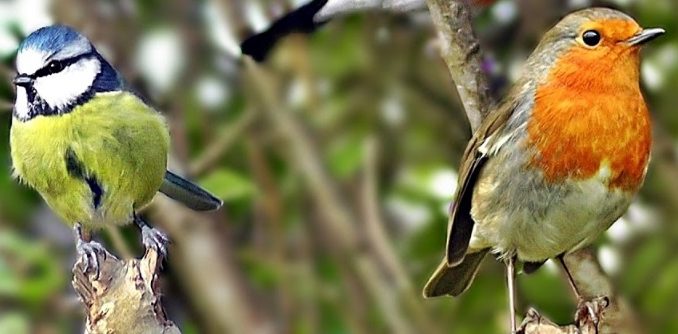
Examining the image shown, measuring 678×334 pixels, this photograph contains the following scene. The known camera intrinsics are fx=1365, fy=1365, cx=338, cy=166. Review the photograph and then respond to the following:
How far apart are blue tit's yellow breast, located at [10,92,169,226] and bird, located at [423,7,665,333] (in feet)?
1.30

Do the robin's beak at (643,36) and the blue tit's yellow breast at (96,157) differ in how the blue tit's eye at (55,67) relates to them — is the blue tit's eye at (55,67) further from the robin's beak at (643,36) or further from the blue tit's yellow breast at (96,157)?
the robin's beak at (643,36)

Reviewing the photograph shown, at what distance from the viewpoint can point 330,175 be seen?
2988 millimetres

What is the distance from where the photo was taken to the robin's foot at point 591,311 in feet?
4.39

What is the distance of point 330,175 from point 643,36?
66.1 inches

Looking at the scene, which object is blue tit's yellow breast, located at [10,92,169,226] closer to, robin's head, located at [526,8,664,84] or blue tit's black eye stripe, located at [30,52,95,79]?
Result: blue tit's black eye stripe, located at [30,52,95,79]

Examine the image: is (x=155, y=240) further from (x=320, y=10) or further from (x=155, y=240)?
(x=320, y=10)

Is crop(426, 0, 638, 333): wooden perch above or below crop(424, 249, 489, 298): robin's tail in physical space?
above

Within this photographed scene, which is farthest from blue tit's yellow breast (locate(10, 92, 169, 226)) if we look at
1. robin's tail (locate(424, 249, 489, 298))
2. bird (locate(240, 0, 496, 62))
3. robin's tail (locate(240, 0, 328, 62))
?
robin's tail (locate(424, 249, 489, 298))

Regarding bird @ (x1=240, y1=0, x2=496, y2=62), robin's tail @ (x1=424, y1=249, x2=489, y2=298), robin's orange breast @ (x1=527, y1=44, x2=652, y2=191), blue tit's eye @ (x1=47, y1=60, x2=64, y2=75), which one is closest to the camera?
blue tit's eye @ (x1=47, y1=60, x2=64, y2=75)

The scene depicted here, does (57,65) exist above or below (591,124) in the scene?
above

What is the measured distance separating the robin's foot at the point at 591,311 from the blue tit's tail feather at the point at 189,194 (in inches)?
14.9

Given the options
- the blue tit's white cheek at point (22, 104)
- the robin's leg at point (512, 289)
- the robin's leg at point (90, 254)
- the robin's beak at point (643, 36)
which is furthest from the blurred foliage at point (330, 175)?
the robin's leg at point (90, 254)

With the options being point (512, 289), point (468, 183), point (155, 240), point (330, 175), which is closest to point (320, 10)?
point (468, 183)

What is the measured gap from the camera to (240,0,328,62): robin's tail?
4.73 ft
